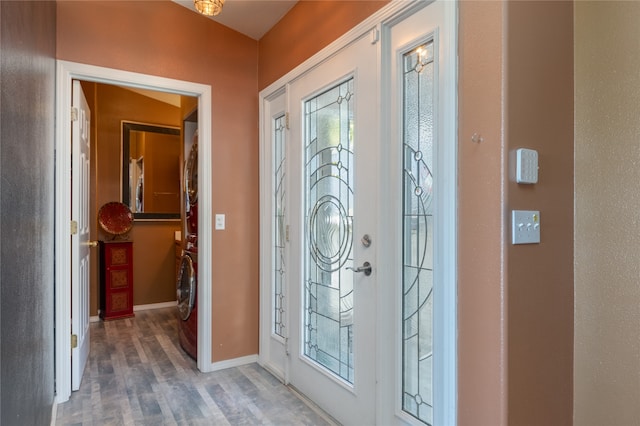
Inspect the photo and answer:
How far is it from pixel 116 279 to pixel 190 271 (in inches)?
70.5

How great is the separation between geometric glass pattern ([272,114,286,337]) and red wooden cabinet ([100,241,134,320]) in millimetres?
2374

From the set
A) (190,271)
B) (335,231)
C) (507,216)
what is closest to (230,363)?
(190,271)

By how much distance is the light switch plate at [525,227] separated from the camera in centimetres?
129

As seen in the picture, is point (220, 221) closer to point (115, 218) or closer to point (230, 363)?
point (230, 363)

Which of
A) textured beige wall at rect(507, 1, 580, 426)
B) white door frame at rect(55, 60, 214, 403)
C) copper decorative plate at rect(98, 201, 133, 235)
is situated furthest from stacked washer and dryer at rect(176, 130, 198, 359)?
textured beige wall at rect(507, 1, 580, 426)

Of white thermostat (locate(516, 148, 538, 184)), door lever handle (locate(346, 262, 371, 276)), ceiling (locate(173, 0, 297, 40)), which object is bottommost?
door lever handle (locate(346, 262, 371, 276))

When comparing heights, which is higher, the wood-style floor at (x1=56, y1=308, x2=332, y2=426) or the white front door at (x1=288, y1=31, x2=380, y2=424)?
the white front door at (x1=288, y1=31, x2=380, y2=424)

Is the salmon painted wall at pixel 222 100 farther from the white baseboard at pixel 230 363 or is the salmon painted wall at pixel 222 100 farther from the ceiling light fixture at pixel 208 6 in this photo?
the ceiling light fixture at pixel 208 6

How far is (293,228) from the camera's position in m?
2.62

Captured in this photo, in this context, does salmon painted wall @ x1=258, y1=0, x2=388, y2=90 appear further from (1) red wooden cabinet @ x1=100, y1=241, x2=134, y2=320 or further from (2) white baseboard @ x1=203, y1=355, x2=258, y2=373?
(1) red wooden cabinet @ x1=100, y1=241, x2=134, y2=320

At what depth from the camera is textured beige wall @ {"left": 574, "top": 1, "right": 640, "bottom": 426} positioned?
4.32 feet

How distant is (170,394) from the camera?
99.9 inches

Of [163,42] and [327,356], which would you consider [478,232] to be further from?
[163,42]

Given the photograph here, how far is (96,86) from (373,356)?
4.51 meters
